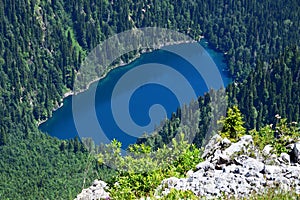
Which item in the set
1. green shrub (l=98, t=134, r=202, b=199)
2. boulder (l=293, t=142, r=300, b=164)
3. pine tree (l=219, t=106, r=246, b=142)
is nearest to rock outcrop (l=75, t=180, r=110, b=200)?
green shrub (l=98, t=134, r=202, b=199)

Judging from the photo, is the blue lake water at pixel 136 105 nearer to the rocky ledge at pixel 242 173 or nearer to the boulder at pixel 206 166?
the boulder at pixel 206 166

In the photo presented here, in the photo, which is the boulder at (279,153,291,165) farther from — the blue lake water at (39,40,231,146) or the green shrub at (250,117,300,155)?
the blue lake water at (39,40,231,146)

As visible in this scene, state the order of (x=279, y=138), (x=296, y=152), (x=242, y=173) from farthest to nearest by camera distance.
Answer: (x=279, y=138), (x=296, y=152), (x=242, y=173)

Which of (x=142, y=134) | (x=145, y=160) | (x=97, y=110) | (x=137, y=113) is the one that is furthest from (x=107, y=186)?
(x=97, y=110)

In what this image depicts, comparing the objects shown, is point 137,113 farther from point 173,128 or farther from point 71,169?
point 71,169

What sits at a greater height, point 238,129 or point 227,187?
point 238,129

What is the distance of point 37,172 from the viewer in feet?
531

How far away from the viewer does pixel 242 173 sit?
929 inches

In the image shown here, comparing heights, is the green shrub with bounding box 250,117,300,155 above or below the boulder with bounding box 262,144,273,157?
above

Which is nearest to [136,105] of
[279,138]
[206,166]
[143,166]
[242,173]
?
[143,166]

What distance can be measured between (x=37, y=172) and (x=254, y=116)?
204ft

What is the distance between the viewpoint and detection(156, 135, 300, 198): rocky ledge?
22.0 m

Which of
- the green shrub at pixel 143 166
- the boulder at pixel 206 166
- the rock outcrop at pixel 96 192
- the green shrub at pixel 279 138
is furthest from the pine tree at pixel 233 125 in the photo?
the rock outcrop at pixel 96 192

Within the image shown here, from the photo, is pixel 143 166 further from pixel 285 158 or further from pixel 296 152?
pixel 296 152
